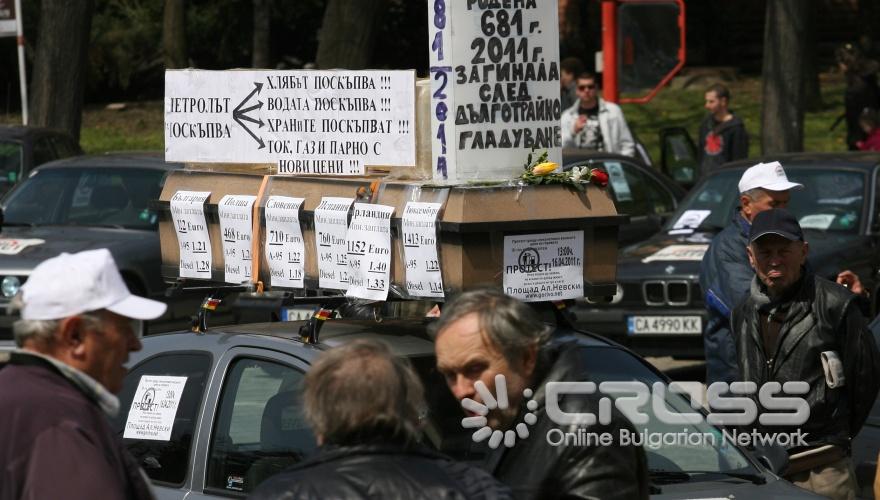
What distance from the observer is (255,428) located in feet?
17.7

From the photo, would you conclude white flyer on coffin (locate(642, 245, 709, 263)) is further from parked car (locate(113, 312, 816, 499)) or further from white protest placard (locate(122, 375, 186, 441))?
white protest placard (locate(122, 375, 186, 441))

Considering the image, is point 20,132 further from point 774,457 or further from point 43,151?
point 774,457

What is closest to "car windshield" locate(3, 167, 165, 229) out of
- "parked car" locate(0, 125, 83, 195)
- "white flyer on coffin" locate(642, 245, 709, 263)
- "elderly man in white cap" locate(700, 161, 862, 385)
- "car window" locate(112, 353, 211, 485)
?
"parked car" locate(0, 125, 83, 195)

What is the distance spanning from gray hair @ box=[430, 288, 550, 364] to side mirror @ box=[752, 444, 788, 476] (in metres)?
1.99

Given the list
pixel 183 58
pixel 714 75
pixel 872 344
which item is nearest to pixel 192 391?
pixel 872 344

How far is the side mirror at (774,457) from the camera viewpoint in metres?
5.72

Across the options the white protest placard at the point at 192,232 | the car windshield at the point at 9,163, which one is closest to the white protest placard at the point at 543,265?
the white protest placard at the point at 192,232

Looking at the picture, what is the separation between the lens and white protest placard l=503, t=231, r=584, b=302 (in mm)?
5332

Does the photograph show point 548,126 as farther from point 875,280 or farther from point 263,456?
point 875,280

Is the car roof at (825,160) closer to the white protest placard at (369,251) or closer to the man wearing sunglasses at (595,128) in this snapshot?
the man wearing sunglasses at (595,128)

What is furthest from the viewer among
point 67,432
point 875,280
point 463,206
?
point 875,280

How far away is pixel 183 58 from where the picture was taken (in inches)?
1128

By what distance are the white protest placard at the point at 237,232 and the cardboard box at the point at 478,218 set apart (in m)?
0.06

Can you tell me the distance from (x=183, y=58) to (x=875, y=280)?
19.1 meters
